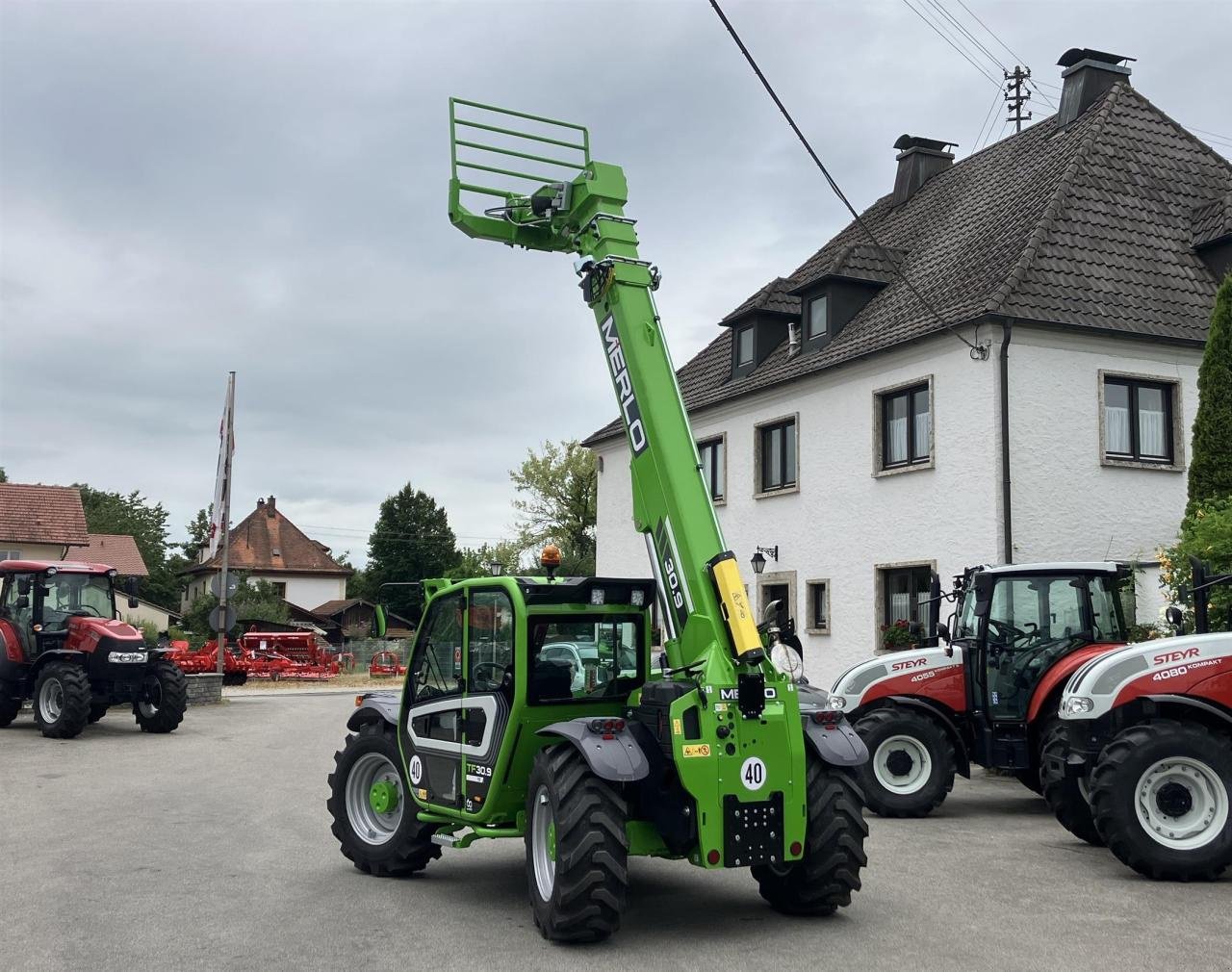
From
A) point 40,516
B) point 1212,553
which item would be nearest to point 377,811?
point 1212,553

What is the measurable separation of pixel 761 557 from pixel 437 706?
1519cm

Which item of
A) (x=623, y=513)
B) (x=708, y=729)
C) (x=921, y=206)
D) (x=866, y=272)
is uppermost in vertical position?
(x=921, y=206)

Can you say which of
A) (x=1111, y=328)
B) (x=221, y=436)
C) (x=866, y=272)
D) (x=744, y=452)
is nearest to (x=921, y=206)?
(x=866, y=272)

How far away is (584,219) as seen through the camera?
8.48 meters

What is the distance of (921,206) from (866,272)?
3.30 m

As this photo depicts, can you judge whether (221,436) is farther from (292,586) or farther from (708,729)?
(292,586)

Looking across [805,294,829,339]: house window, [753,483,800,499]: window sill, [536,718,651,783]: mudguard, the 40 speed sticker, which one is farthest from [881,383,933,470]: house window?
[536,718,651,783]: mudguard

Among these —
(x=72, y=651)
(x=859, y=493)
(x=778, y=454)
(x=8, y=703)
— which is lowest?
(x=8, y=703)

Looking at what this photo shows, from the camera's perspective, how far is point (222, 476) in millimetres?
26922

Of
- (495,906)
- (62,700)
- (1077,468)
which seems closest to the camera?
(495,906)

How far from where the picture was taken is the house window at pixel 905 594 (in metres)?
19.8

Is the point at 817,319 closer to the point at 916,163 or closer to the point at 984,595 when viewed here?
the point at 916,163

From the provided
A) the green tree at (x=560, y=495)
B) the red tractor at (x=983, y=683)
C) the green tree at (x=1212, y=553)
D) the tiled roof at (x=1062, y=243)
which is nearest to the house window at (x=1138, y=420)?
the tiled roof at (x=1062, y=243)

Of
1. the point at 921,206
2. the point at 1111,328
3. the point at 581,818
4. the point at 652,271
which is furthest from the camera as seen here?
the point at 921,206
